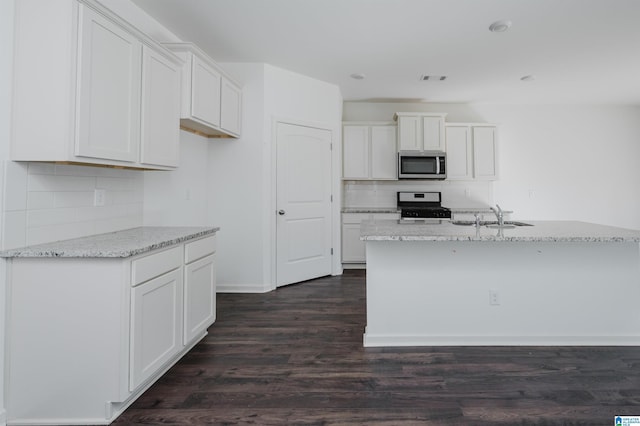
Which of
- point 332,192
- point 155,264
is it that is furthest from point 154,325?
point 332,192

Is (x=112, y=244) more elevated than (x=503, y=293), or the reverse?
(x=112, y=244)

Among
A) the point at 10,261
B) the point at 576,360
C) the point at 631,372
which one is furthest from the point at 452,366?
the point at 10,261

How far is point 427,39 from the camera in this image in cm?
331

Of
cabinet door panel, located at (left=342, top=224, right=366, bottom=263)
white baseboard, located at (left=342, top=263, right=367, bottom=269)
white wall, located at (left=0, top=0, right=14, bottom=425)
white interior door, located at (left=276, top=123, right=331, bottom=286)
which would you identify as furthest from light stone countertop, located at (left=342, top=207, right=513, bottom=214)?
white wall, located at (left=0, top=0, right=14, bottom=425)

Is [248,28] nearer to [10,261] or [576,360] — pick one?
[10,261]

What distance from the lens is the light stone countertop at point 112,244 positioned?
63.7 inches

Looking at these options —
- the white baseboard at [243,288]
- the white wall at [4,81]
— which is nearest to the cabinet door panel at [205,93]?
the white wall at [4,81]

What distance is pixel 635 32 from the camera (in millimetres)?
3141

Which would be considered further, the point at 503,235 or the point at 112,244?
the point at 503,235

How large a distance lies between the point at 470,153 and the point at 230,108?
3.65 metres

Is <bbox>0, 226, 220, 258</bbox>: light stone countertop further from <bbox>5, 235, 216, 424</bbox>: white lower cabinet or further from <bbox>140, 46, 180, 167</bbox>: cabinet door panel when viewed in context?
<bbox>140, 46, 180, 167</bbox>: cabinet door panel

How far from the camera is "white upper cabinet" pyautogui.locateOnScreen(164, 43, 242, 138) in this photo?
9.22ft

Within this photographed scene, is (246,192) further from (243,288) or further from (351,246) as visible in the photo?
(351,246)

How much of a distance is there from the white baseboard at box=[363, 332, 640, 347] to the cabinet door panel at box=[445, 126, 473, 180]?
122 inches
